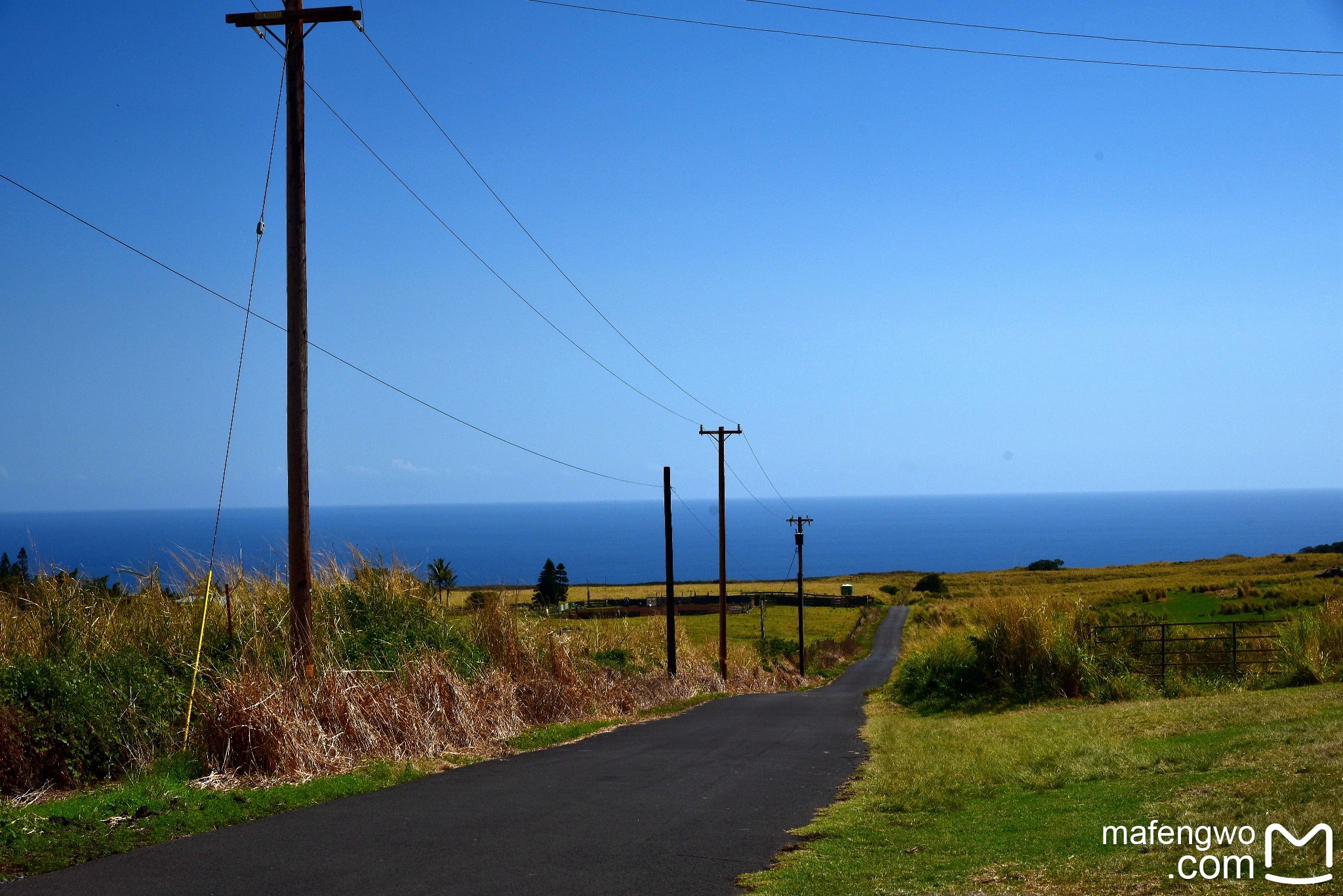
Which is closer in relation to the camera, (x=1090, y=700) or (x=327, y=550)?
(x=327, y=550)

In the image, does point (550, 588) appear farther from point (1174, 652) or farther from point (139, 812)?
point (139, 812)

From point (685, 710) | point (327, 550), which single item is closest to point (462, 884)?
point (327, 550)

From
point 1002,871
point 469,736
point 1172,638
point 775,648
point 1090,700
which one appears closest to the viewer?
point 1002,871

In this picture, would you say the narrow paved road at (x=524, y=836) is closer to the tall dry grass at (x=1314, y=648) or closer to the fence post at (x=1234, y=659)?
the tall dry grass at (x=1314, y=648)

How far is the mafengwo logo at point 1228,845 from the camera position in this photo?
230 inches

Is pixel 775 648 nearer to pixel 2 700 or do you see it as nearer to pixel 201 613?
pixel 201 613

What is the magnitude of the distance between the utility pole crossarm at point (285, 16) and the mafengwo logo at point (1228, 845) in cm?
1253

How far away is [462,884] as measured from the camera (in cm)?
725

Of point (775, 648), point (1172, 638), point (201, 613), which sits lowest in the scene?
point (775, 648)

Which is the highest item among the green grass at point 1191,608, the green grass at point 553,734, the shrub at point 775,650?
the green grass at point 553,734

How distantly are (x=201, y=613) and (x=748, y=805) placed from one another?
868cm

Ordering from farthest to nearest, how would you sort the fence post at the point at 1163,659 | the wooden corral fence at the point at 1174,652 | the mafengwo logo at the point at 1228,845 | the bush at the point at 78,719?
the wooden corral fence at the point at 1174,652, the fence post at the point at 1163,659, the bush at the point at 78,719, the mafengwo logo at the point at 1228,845

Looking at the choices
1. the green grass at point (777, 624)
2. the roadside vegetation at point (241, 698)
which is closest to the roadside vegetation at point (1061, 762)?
the roadside vegetation at point (241, 698)

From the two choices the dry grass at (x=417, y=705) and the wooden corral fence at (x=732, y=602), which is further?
the wooden corral fence at (x=732, y=602)
